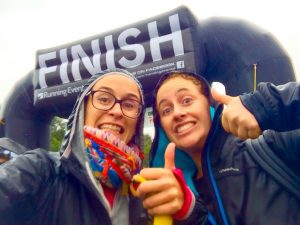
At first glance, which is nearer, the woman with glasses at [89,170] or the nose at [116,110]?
the woman with glasses at [89,170]

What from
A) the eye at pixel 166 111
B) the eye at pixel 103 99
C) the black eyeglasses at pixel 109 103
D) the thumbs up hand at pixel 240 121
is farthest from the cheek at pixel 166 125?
the thumbs up hand at pixel 240 121

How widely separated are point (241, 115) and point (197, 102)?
22.7 inches

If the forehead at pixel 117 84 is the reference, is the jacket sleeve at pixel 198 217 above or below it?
below

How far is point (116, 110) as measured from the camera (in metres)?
1.53

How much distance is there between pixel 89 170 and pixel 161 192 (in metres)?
0.43

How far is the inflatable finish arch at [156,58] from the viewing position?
274 centimetres

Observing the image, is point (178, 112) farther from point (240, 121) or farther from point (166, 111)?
point (240, 121)

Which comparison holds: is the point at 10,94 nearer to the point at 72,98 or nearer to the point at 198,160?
the point at 72,98

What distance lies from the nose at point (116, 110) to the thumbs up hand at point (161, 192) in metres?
0.57

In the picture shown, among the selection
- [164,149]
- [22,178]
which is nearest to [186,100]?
[164,149]

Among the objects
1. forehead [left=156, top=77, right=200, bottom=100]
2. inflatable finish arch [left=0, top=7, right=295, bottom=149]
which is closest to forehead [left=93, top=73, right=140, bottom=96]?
forehead [left=156, top=77, right=200, bottom=100]

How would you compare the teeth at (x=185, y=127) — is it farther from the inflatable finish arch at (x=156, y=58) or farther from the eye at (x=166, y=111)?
the inflatable finish arch at (x=156, y=58)

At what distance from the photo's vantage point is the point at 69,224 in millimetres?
1196

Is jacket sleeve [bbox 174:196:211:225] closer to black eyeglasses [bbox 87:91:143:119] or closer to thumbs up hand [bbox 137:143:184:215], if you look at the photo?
thumbs up hand [bbox 137:143:184:215]
